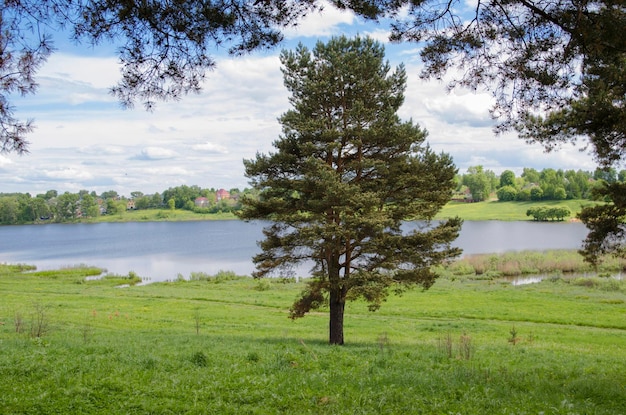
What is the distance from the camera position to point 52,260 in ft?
207

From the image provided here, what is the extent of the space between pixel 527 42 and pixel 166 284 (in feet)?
126

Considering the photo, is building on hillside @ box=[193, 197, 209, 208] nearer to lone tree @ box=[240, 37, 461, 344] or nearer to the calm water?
the calm water

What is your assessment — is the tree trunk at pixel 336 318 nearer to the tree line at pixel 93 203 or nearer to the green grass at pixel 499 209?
the green grass at pixel 499 209

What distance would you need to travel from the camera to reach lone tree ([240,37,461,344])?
1493 cm

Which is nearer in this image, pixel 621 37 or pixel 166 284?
pixel 621 37

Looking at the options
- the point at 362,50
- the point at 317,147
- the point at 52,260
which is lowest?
the point at 52,260

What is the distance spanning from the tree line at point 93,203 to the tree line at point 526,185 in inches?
2455

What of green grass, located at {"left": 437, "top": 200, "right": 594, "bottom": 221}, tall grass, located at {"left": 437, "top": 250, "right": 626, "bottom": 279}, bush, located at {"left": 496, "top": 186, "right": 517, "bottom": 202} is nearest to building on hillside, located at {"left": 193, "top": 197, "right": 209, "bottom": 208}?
green grass, located at {"left": 437, "top": 200, "right": 594, "bottom": 221}

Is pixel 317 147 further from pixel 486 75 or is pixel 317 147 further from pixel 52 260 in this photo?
pixel 52 260

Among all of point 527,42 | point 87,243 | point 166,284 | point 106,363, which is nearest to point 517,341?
point 527,42

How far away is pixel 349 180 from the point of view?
1597cm

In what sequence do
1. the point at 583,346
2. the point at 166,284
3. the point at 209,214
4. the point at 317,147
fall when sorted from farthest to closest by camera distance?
the point at 209,214, the point at 166,284, the point at 583,346, the point at 317,147

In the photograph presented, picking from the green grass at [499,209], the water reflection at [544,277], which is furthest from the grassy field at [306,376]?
the green grass at [499,209]

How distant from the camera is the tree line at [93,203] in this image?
138 meters
